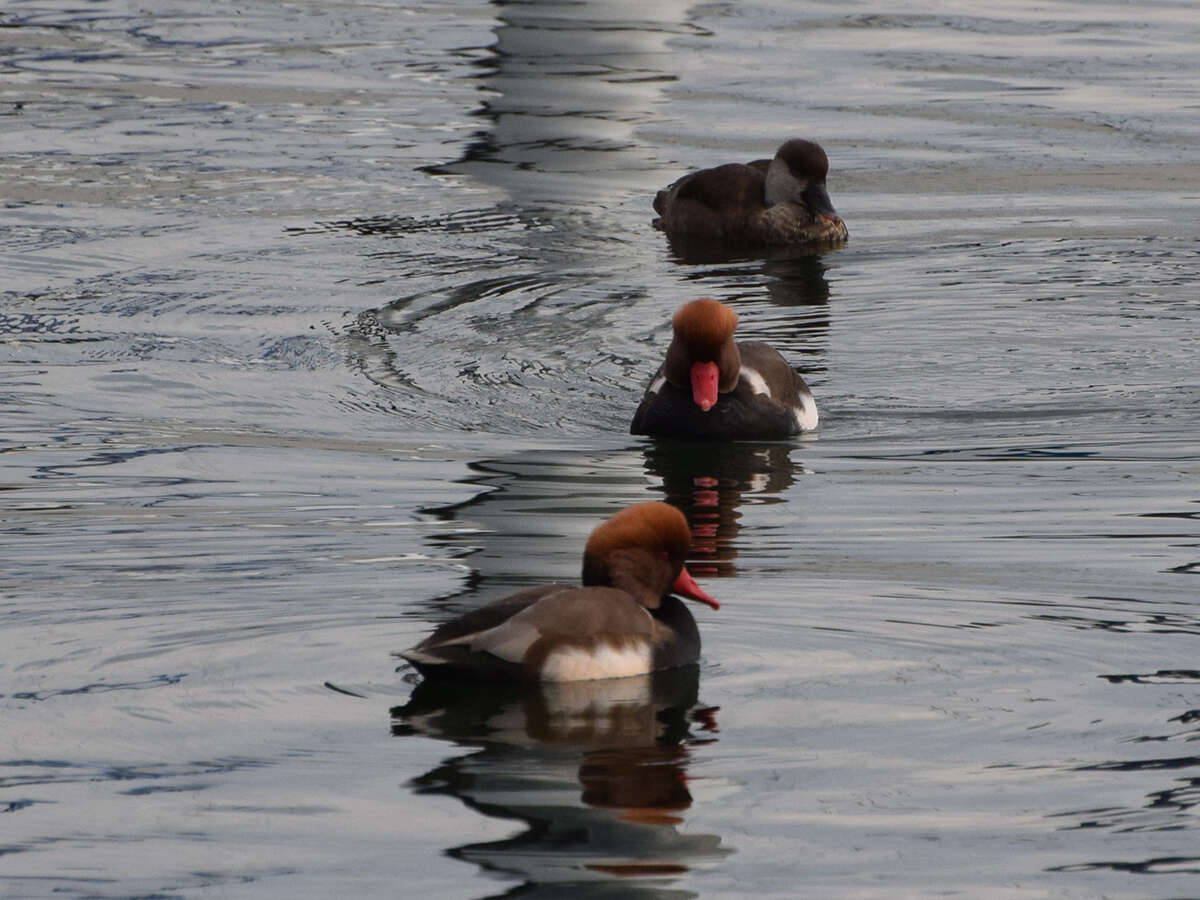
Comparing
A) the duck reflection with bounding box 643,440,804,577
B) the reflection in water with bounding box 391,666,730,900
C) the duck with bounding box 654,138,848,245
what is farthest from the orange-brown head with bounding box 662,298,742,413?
the duck with bounding box 654,138,848,245

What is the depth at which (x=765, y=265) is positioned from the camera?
14398 millimetres

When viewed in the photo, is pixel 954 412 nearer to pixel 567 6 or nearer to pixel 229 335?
pixel 229 335

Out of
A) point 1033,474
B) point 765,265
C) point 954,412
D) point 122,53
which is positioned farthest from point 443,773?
point 122,53

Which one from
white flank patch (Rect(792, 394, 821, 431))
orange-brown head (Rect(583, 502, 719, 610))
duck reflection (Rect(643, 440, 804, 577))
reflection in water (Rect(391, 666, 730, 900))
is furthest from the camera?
white flank patch (Rect(792, 394, 821, 431))

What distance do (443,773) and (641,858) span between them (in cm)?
71

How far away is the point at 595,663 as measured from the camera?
659cm

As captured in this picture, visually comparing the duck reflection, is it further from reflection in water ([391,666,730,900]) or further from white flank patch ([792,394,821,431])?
reflection in water ([391,666,730,900])

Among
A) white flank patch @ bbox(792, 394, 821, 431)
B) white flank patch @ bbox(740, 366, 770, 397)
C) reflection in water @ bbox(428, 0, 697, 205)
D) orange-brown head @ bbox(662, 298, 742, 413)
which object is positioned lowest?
white flank patch @ bbox(792, 394, 821, 431)

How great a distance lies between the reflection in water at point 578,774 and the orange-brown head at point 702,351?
3.40 m

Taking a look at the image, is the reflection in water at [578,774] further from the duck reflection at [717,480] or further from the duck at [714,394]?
the duck at [714,394]

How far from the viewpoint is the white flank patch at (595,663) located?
6523 millimetres

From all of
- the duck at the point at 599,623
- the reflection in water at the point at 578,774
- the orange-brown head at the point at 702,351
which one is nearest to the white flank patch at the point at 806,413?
the orange-brown head at the point at 702,351

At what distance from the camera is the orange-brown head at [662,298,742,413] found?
9969 mm

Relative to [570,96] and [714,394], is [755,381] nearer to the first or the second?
[714,394]
